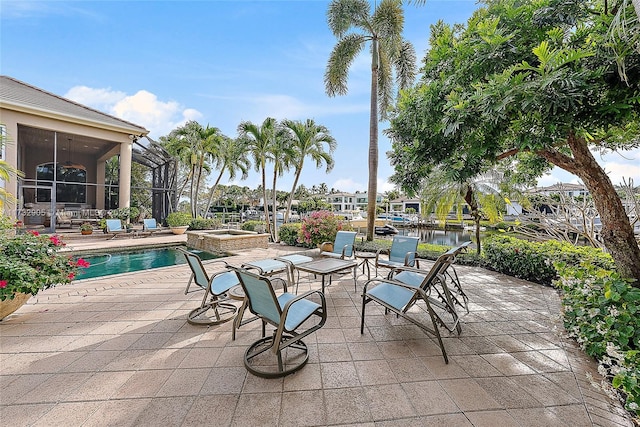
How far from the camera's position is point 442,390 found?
2184 mm

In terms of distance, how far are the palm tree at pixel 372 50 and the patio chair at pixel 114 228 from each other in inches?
450

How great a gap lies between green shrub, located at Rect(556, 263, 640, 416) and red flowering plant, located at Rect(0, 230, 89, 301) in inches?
220

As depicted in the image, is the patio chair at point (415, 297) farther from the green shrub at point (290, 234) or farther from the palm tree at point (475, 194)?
the green shrub at point (290, 234)

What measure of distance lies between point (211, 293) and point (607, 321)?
4152 mm

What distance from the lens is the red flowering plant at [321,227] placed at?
9.25 meters

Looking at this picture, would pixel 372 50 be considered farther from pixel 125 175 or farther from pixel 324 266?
pixel 125 175

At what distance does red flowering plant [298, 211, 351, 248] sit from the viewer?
9.25m

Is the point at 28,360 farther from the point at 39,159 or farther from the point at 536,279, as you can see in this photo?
the point at 39,159

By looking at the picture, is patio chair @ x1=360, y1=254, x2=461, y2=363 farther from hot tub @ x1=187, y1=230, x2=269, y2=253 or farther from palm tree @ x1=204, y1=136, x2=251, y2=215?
palm tree @ x1=204, y1=136, x2=251, y2=215

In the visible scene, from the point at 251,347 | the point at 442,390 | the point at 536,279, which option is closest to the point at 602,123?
the point at 442,390

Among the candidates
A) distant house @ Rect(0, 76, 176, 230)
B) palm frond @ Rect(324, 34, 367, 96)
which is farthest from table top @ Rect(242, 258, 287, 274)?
distant house @ Rect(0, 76, 176, 230)

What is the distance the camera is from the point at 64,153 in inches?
646

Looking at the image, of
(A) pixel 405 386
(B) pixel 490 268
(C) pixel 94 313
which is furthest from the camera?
(B) pixel 490 268

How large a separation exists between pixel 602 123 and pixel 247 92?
1008cm
